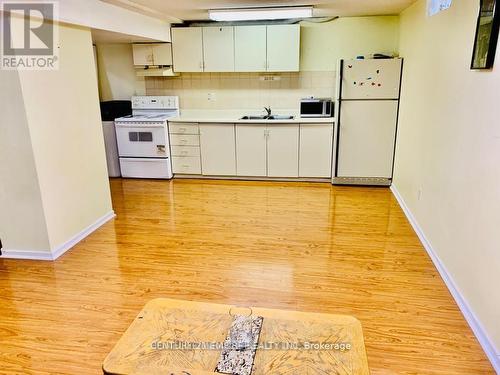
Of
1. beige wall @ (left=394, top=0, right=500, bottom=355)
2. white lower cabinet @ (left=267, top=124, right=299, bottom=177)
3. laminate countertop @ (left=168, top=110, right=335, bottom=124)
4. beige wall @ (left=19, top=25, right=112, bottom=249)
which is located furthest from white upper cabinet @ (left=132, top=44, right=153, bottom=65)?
beige wall @ (left=394, top=0, right=500, bottom=355)

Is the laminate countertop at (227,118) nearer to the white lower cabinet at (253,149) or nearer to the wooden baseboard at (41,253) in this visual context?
the white lower cabinet at (253,149)

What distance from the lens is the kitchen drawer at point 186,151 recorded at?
5590mm

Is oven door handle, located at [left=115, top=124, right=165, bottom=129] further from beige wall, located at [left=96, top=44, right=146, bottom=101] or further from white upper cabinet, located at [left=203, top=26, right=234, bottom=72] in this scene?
white upper cabinet, located at [left=203, top=26, right=234, bottom=72]

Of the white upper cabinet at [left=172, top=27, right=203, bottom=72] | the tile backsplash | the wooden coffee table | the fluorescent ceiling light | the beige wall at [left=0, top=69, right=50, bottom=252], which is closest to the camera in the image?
the wooden coffee table

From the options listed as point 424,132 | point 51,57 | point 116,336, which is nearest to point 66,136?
point 51,57

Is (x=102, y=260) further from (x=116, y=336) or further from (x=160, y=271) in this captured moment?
(x=116, y=336)

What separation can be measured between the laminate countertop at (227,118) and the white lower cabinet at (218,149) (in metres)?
0.11

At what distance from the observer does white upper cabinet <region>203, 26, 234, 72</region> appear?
531 centimetres

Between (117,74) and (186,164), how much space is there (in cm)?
193

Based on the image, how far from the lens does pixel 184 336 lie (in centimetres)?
160

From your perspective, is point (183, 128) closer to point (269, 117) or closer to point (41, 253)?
point (269, 117)

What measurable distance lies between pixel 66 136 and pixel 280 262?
2.26m

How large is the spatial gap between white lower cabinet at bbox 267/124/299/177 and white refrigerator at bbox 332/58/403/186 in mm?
575

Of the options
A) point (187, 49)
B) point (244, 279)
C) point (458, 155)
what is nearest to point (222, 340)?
point (244, 279)
